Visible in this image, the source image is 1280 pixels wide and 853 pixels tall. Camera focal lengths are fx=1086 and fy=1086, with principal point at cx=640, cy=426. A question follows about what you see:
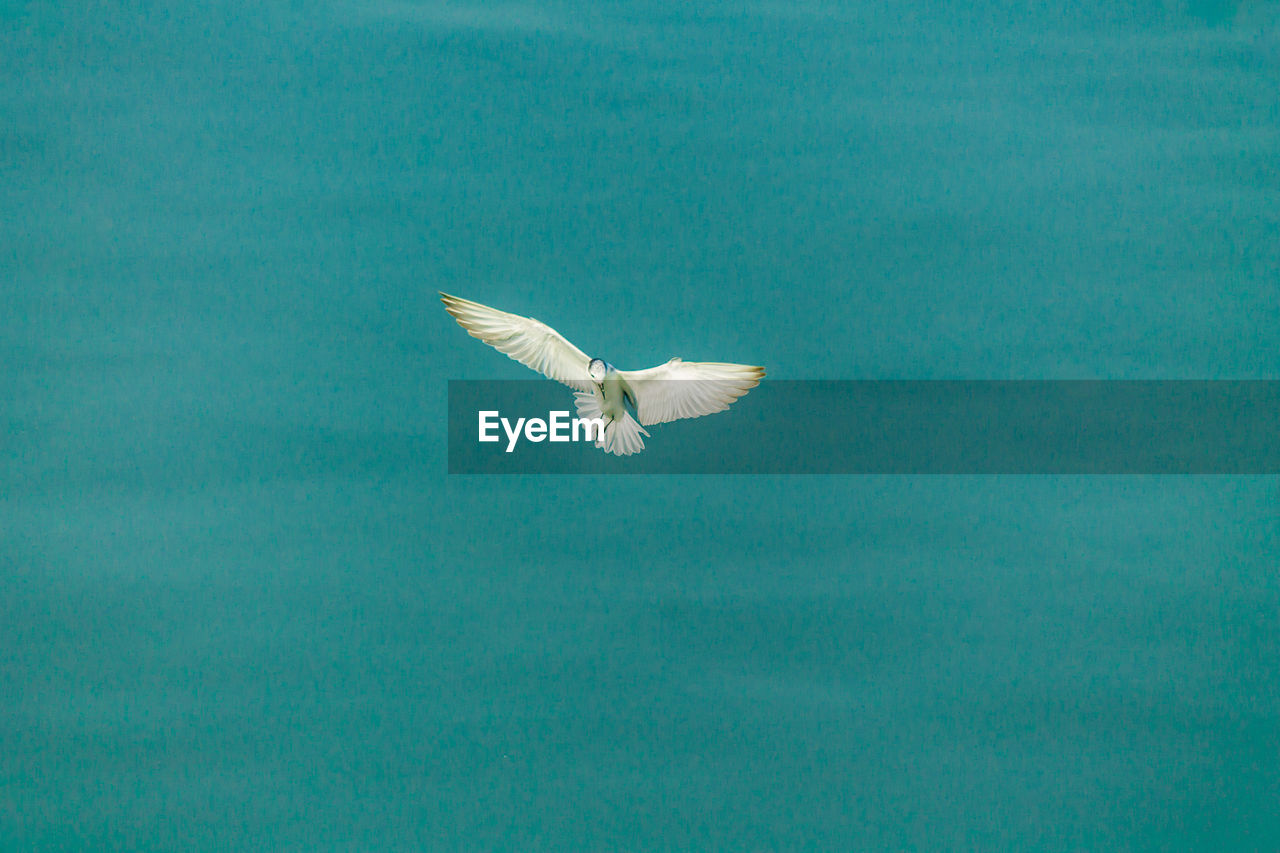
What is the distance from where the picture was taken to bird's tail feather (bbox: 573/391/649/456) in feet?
5.57

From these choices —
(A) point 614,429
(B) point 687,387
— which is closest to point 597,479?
(A) point 614,429

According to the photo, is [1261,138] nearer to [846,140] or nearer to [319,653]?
[846,140]

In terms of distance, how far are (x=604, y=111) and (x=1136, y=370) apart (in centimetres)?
96

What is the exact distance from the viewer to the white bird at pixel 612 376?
1.65 meters

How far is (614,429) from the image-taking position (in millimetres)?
1709

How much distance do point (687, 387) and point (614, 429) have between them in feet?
0.46

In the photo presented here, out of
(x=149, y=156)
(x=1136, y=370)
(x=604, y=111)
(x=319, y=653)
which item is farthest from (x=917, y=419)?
(x=149, y=156)

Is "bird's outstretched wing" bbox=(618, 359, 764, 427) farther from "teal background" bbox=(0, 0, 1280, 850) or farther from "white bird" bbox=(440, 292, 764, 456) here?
"teal background" bbox=(0, 0, 1280, 850)

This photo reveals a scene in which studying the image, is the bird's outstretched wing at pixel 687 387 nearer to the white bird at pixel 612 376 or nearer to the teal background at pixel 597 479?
the white bird at pixel 612 376

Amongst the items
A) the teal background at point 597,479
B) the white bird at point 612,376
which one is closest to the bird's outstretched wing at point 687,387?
the white bird at point 612,376

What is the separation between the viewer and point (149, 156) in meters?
1.78

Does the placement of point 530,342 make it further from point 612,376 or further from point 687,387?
point 687,387

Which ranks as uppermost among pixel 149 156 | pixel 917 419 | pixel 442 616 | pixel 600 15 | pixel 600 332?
pixel 600 15

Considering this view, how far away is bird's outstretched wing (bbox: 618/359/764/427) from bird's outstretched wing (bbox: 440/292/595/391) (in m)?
0.08
